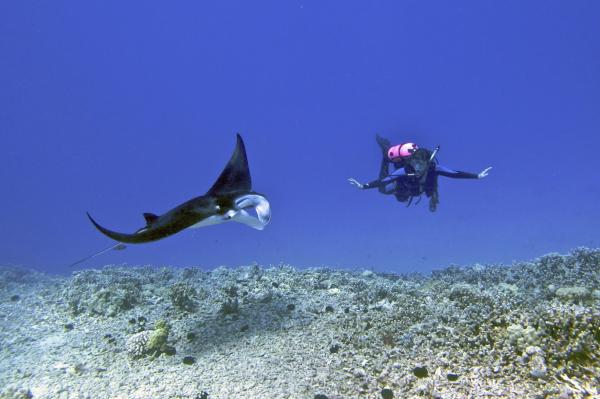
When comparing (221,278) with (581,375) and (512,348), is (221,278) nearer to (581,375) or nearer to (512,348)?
(512,348)

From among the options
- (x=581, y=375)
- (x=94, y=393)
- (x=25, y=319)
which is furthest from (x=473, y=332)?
(x=25, y=319)

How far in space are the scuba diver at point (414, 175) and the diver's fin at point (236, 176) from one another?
7.62 m

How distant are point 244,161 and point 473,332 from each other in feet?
13.9

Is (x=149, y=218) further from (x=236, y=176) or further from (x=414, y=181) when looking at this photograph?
(x=414, y=181)

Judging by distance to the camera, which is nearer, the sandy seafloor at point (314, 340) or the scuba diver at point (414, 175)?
the sandy seafloor at point (314, 340)

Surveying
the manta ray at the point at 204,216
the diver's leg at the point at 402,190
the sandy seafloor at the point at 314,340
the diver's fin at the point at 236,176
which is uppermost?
the diver's leg at the point at 402,190

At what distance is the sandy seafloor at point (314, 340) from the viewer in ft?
13.5

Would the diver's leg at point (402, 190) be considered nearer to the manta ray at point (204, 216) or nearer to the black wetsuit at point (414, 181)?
the black wetsuit at point (414, 181)

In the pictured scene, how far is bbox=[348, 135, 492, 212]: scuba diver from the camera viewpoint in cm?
1177

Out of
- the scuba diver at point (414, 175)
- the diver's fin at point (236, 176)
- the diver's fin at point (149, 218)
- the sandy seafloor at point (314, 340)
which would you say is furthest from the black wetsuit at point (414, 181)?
the diver's fin at point (149, 218)

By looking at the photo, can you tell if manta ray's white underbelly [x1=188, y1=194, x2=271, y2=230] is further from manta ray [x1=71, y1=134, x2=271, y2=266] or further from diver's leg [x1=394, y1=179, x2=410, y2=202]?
diver's leg [x1=394, y1=179, x2=410, y2=202]

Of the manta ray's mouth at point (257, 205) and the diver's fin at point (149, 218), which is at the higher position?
the manta ray's mouth at point (257, 205)

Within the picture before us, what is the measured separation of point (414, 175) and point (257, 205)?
27.7 ft

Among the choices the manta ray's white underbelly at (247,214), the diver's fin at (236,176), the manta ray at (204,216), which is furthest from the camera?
the diver's fin at (236,176)
